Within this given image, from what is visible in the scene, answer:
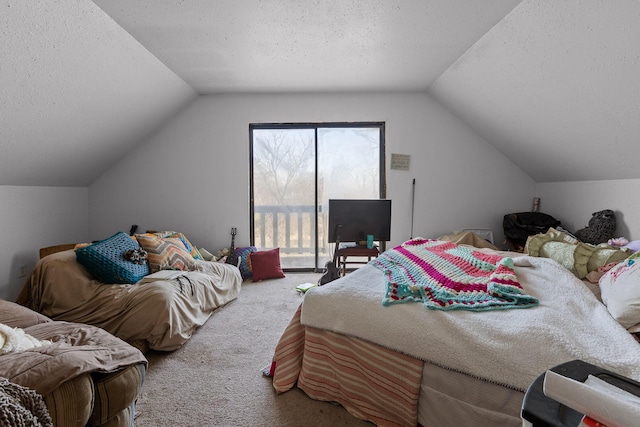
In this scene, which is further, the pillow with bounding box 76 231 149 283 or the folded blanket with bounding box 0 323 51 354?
the pillow with bounding box 76 231 149 283

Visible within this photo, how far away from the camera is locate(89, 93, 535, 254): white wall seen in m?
4.02

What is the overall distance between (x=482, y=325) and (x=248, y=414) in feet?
3.80

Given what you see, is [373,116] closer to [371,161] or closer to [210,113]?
[371,161]

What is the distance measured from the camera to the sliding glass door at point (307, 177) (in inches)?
166

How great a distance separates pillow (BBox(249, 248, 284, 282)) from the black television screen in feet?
3.26

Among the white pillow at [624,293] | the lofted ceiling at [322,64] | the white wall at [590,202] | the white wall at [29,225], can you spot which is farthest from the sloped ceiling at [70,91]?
the white wall at [590,202]

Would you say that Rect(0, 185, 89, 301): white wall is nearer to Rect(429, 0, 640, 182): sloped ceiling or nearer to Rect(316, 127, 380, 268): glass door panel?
Rect(316, 127, 380, 268): glass door panel

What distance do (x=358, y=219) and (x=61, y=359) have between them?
2504 mm

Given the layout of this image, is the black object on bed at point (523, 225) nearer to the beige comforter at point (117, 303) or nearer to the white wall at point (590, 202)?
the white wall at point (590, 202)

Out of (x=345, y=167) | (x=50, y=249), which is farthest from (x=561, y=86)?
(x=50, y=249)

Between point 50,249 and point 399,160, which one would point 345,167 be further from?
point 50,249

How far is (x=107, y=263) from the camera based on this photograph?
2.39 metres

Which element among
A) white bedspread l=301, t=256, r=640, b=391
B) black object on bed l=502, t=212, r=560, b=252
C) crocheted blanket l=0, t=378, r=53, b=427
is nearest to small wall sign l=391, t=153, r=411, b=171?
black object on bed l=502, t=212, r=560, b=252

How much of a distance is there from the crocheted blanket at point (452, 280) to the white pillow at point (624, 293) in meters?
0.31
